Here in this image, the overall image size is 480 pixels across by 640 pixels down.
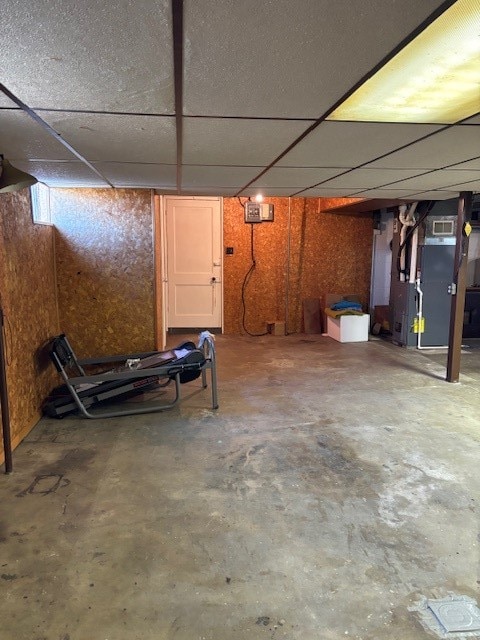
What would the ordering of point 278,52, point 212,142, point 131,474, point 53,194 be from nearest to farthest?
point 278,52
point 212,142
point 131,474
point 53,194

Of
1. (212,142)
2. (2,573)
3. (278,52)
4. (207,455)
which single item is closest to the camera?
(278,52)

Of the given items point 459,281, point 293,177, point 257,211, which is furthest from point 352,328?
point 293,177

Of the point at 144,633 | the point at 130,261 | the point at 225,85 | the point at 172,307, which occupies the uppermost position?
the point at 225,85

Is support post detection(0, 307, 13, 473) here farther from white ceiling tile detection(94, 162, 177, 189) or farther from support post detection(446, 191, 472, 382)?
support post detection(446, 191, 472, 382)

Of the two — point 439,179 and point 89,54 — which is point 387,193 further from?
point 89,54

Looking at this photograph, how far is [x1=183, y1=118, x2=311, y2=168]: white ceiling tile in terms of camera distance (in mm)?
1943

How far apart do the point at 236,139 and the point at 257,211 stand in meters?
4.86

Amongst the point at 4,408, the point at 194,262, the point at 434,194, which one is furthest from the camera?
the point at 194,262

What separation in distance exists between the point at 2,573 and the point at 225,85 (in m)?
2.26

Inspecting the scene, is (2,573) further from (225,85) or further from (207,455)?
(225,85)

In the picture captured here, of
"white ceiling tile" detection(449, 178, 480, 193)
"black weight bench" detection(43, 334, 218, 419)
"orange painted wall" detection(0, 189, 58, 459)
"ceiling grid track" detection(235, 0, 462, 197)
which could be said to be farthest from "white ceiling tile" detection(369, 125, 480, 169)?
"orange painted wall" detection(0, 189, 58, 459)

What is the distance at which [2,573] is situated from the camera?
189 cm

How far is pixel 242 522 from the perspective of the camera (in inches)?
89.0

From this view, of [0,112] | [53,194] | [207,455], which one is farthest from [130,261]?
[0,112]
